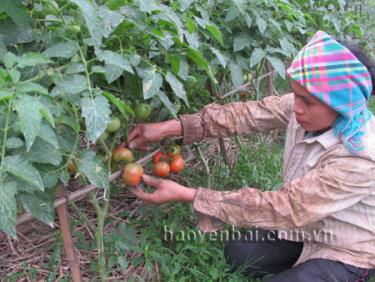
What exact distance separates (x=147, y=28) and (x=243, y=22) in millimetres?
799

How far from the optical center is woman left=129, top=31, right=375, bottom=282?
1605 millimetres

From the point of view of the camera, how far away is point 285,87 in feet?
12.8

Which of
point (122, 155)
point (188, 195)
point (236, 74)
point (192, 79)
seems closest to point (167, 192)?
→ point (188, 195)

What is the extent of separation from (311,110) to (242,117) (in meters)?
0.49

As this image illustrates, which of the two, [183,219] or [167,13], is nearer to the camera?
[167,13]

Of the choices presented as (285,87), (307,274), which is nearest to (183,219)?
(307,274)

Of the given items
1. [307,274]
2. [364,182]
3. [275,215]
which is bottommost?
[307,274]

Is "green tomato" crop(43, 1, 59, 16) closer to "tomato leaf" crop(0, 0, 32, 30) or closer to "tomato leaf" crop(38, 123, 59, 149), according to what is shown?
"tomato leaf" crop(0, 0, 32, 30)

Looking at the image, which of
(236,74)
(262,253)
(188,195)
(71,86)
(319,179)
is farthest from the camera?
(262,253)

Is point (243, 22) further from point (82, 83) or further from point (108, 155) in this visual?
point (82, 83)

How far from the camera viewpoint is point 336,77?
1588 mm

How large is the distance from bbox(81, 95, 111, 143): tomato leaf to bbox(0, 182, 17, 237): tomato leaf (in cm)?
24

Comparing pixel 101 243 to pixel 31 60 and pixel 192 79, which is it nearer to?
pixel 192 79

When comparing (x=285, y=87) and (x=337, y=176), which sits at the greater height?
(x=337, y=176)
